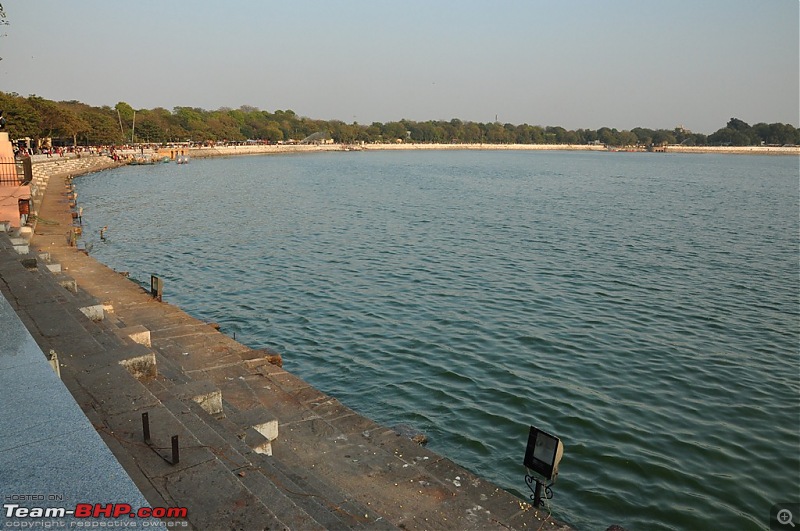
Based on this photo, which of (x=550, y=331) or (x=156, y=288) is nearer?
(x=550, y=331)

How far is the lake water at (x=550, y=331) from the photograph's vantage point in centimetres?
962

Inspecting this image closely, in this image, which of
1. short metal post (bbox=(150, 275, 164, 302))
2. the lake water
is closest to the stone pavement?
the lake water

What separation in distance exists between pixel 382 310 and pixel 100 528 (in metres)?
14.0

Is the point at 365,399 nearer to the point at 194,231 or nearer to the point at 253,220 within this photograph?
the point at 194,231

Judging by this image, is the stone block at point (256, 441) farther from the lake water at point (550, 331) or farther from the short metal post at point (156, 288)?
the short metal post at point (156, 288)

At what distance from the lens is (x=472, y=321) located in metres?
16.8

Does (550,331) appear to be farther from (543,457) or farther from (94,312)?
(94,312)
